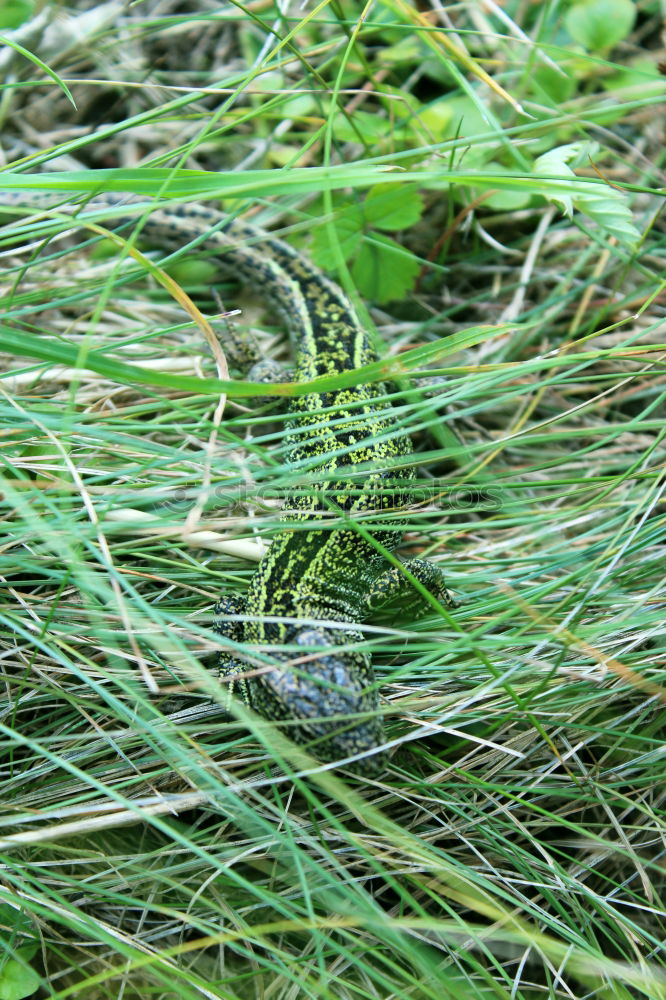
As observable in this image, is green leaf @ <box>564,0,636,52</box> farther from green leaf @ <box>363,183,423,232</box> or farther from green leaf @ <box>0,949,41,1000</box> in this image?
green leaf @ <box>0,949,41,1000</box>

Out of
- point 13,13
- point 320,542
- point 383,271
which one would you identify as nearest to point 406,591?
point 320,542

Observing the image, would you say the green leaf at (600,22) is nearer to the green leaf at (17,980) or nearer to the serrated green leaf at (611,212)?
the serrated green leaf at (611,212)

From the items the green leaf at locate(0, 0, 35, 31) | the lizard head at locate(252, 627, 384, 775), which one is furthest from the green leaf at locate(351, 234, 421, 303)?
the green leaf at locate(0, 0, 35, 31)

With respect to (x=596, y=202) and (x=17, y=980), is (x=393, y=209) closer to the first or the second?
(x=596, y=202)

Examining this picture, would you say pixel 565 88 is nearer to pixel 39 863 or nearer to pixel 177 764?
pixel 177 764

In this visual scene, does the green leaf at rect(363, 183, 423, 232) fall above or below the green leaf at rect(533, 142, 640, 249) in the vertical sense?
below

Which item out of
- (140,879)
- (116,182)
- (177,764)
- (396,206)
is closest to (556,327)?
(396,206)

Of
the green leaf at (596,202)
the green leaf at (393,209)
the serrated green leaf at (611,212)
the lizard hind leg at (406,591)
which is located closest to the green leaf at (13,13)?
the green leaf at (393,209)
